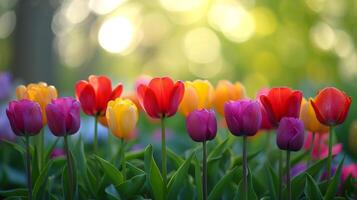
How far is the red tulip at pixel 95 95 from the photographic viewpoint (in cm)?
198

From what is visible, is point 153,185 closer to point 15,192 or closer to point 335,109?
point 15,192

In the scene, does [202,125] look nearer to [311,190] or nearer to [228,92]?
[311,190]

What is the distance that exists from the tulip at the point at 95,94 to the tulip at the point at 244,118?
1.70ft

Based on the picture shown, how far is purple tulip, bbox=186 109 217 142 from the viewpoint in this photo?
1758 mm

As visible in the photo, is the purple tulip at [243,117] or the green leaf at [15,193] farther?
the green leaf at [15,193]

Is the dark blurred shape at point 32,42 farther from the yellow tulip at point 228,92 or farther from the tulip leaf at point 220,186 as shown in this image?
the tulip leaf at point 220,186

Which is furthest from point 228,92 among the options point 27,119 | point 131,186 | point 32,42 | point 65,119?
point 32,42

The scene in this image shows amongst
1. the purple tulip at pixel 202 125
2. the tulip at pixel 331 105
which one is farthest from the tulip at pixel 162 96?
the tulip at pixel 331 105

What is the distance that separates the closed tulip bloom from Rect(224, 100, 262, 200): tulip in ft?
0.85

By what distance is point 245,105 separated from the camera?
1.73 metres

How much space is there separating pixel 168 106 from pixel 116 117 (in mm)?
204

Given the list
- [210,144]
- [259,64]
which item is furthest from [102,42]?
[210,144]

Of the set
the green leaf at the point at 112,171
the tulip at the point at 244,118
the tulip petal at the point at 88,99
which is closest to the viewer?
the tulip at the point at 244,118

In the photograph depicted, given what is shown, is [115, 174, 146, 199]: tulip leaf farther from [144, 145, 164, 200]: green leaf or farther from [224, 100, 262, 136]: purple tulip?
[224, 100, 262, 136]: purple tulip
